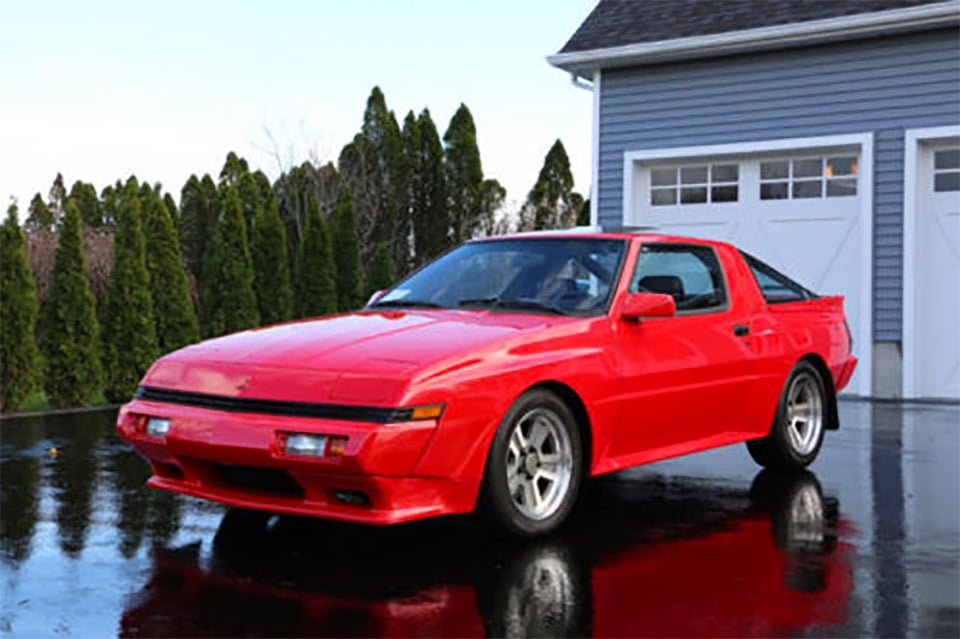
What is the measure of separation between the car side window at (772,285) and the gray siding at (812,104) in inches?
228

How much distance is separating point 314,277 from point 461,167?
552 inches

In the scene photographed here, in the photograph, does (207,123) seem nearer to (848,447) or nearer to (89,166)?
(89,166)

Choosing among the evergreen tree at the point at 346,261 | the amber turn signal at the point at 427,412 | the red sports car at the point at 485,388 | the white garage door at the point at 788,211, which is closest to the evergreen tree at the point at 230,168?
the evergreen tree at the point at 346,261

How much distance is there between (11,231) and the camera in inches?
497

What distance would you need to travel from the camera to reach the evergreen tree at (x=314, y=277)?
59.7 ft

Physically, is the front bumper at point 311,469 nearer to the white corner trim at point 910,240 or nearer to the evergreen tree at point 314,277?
the white corner trim at point 910,240

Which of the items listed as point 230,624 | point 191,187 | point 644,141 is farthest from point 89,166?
point 230,624

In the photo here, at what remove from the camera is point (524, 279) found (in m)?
6.05

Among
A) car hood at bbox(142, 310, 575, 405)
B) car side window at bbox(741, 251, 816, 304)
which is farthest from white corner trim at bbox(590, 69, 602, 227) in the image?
car hood at bbox(142, 310, 575, 405)

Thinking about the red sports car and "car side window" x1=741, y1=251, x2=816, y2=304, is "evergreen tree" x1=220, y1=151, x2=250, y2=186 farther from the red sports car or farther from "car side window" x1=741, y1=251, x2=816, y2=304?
the red sports car

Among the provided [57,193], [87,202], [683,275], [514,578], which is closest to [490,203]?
[87,202]

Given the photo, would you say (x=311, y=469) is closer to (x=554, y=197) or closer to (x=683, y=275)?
(x=683, y=275)

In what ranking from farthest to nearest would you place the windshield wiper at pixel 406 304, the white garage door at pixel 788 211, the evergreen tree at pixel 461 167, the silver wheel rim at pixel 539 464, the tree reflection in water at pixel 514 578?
the evergreen tree at pixel 461 167 < the white garage door at pixel 788 211 < the windshield wiper at pixel 406 304 < the silver wheel rim at pixel 539 464 < the tree reflection in water at pixel 514 578

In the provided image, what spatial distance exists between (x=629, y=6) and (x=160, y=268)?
6920mm
